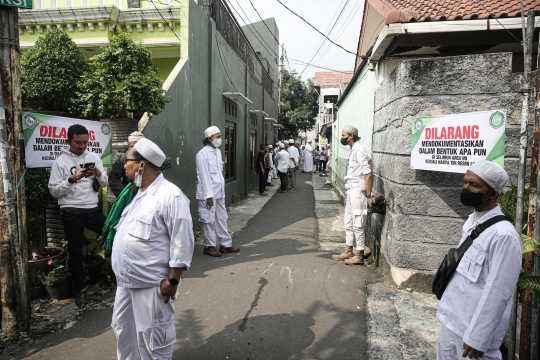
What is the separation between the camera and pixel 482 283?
7.09ft

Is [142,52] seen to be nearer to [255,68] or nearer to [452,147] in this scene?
[452,147]

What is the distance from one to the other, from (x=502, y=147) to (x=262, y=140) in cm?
1392

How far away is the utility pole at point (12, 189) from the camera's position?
3.45 metres

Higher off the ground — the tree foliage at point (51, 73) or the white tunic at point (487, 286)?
the tree foliage at point (51, 73)

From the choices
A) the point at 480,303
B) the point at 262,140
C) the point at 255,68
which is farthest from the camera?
the point at 262,140

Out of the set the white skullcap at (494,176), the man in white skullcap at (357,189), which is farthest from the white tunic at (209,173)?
the white skullcap at (494,176)

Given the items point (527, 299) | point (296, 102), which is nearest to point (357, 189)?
point (527, 299)

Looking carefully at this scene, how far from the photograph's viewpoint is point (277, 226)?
8.34 metres

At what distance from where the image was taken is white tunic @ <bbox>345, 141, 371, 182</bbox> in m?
5.30

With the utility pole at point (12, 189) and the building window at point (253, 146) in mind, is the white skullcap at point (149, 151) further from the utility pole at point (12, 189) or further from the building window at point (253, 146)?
the building window at point (253, 146)

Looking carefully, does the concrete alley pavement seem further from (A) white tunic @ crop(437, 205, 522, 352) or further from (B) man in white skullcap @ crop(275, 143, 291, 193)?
(B) man in white skullcap @ crop(275, 143, 291, 193)

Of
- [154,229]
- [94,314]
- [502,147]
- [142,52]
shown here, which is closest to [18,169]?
[94,314]

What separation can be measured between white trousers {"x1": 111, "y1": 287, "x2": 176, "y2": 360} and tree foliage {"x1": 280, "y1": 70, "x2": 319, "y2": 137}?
2853cm

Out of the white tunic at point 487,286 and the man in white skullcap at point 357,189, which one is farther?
the man in white skullcap at point 357,189
